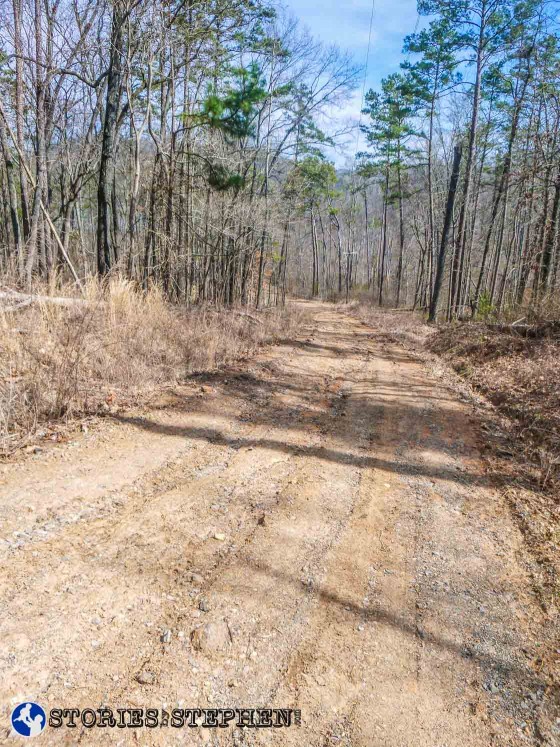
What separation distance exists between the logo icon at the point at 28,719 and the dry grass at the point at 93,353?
7.33 ft

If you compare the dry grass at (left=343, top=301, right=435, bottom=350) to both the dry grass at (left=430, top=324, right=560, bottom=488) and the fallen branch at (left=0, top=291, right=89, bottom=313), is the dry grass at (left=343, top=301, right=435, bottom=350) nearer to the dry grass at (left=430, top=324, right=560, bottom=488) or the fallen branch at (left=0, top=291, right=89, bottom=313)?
the dry grass at (left=430, top=324, right=560, bottom=488)

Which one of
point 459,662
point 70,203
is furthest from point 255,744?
point 70,203

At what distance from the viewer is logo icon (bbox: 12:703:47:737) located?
1.49m

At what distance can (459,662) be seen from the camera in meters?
1.93

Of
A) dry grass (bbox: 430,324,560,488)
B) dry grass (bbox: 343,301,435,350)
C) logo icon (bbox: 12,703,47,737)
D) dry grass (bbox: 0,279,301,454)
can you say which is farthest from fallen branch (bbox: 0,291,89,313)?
dry grass (bbox: 343,301,435,350)

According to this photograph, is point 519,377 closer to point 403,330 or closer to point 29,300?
point 403,330

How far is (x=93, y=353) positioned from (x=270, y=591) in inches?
153

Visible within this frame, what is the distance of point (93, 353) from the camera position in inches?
201

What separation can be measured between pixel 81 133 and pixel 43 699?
22.1 metres

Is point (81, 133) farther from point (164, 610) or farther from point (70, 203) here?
point (164, 610)

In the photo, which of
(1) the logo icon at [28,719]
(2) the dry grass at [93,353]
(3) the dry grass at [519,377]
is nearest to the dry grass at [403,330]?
(3) the dry grass at [519,377]

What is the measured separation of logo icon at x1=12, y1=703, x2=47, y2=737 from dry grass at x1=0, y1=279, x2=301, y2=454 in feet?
7.33

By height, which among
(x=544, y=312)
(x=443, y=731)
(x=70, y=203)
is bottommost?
(x=443, y=731)

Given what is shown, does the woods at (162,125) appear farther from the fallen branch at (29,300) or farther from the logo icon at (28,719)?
the logo icon at (28,719)
